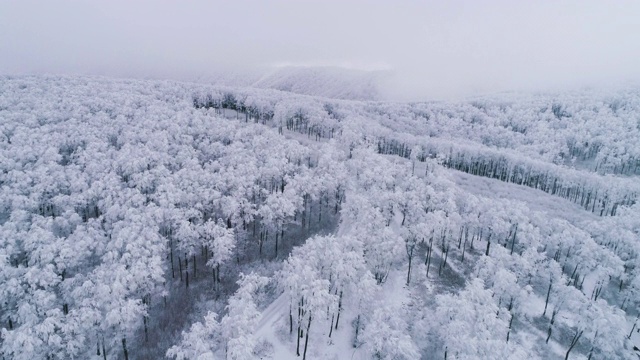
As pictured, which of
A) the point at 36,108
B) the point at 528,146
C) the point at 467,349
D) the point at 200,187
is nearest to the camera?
the point at 467,349

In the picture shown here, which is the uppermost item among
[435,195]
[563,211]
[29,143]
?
[29,143]

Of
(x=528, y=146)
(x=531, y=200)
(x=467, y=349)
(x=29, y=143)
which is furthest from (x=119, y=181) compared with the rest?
(x=528, y=146)

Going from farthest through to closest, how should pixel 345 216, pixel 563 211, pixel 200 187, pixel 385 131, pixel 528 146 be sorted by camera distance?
pixel 528 146 → pixel 385 131 → pixel 563 211 → pixel 345 216 → pixel 200 187

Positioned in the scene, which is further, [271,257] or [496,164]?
[496,164]

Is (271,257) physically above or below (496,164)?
below

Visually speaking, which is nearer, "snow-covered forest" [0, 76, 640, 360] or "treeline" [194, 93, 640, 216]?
"snow-covered forest" [0, 76, 640, 360]

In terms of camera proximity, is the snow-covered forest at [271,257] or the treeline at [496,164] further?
the treeline at [496,164]

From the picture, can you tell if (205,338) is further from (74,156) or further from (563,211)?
(563,211)

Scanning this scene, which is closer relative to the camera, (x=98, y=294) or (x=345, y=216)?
(x=98, y=294)
